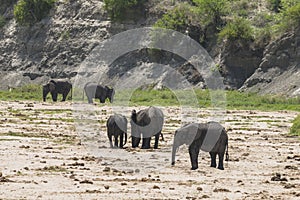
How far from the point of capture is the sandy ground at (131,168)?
15.8 metres

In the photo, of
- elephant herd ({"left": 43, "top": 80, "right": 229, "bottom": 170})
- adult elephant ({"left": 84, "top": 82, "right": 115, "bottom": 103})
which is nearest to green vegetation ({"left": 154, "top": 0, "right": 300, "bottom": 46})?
adult elephant ({"left": 84, "top": 82, "right": 115, "bottom": 103})

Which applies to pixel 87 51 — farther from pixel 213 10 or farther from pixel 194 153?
pixel 194 153

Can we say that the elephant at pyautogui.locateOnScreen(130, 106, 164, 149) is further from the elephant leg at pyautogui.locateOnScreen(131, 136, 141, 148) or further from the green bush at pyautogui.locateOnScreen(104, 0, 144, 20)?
the green bush at pyautogui.locateOnScreen(104, 0, 144, 20)

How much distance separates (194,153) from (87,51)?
5746cm

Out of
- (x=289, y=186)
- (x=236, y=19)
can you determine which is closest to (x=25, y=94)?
(x=236, y=19)

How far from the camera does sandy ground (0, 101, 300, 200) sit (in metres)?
15.8

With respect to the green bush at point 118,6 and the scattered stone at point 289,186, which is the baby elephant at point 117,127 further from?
the green bush at point 118,6

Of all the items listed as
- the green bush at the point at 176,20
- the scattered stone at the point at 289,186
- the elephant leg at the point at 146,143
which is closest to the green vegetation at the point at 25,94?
the green bush at the point at 176,20

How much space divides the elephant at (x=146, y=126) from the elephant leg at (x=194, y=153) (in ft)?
17.3

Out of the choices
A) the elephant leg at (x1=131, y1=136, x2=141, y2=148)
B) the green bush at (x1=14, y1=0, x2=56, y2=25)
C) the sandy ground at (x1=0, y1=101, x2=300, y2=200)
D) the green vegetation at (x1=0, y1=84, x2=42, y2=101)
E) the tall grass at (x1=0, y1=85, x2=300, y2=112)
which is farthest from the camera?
the green bush at (x1=14, y1=0, x2=56, y2=25)

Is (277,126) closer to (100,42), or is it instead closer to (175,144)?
(175,144)

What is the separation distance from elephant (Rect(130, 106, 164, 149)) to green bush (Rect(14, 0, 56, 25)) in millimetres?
56219

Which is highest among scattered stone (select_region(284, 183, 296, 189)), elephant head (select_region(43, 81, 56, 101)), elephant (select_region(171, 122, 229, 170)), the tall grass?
elephant head (select_region(43, 81, 56, 101))

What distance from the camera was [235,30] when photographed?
206 feet
